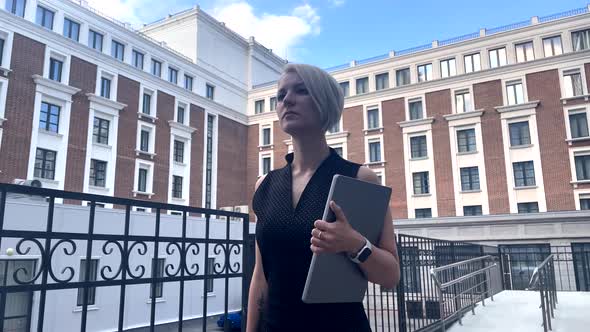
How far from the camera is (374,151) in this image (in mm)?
33156

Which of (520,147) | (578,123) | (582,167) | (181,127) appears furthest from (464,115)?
(181,127)

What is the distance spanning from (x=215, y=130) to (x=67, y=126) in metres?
12.6

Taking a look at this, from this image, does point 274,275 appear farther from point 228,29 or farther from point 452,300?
point 228,29

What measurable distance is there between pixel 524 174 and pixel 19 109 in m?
30.9

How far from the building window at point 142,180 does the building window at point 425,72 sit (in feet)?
71.0

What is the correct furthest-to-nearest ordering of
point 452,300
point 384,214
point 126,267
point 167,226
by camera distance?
point 167,226 < point 452,300 < point 126,267 < point 384,214

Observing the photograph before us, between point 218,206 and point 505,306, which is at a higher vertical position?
point 218,206

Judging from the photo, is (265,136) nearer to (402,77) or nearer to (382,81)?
(382,81)

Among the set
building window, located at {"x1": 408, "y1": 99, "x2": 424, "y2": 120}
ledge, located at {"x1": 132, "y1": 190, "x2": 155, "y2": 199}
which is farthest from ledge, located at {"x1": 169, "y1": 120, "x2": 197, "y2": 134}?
building window, located at {"x1": 408, "y1": 99, "x2": 424, "y2": 120}

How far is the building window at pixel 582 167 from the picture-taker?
25914 mm

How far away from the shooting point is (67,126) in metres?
24.6

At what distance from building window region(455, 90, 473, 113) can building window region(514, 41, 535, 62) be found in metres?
3.95

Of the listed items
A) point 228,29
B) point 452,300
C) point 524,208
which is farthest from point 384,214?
point 228,29

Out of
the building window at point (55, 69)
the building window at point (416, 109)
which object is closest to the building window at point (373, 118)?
the building window at point (416, 109)
